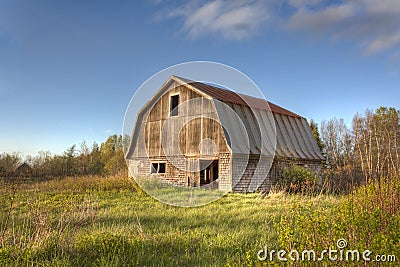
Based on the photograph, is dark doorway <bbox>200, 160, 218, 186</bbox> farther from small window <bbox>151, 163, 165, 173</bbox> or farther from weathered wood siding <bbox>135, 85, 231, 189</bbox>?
small window <bbox>151, 163, 165, 173</bbox>

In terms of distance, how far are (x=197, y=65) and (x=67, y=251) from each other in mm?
6177

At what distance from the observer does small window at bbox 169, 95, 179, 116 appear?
64.8 feet

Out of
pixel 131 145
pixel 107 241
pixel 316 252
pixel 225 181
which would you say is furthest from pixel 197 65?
pixel 131 145

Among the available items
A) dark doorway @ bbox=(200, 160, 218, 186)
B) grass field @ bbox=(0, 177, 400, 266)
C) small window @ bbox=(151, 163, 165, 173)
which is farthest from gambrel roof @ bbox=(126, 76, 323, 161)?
grass field @ bbox=(0, 177, 400, 266)

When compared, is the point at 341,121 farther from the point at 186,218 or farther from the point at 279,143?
the point at 186,218

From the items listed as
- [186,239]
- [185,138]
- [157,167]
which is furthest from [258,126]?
[186,239]

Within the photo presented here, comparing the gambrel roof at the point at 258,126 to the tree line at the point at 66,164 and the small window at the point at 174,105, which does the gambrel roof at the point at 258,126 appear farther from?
the tree line at the point at 66,164

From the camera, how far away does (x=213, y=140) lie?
17609 millimetres

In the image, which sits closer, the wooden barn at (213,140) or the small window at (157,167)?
the wooden barn at (213,140)

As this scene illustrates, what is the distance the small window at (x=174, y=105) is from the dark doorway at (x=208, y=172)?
11.2ft

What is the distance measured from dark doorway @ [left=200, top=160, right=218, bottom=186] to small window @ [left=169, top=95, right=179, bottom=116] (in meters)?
3.41

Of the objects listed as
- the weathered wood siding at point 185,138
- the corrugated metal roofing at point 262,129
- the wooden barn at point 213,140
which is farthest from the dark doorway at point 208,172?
the corrugated metal roofing at point 262,129

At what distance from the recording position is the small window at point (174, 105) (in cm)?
1976

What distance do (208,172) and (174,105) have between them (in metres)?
4.44
